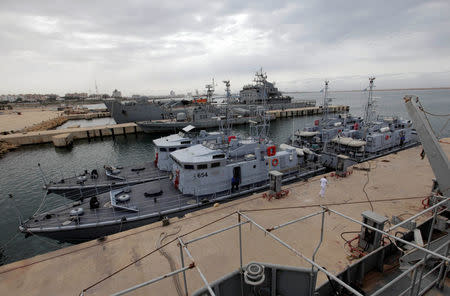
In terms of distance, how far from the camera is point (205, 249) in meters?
8.50

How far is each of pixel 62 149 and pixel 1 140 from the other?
1102 cm

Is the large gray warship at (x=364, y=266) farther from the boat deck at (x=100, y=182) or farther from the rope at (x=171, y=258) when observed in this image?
the boat deck at (x=100, y=182)

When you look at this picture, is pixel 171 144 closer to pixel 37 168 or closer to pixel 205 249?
→ pixel 205 249

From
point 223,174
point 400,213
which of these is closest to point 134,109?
point 223,174

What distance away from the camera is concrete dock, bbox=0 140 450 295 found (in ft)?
23.4

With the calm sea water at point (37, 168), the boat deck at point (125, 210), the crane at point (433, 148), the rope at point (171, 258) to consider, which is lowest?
the calm sea water at point (37, 168)

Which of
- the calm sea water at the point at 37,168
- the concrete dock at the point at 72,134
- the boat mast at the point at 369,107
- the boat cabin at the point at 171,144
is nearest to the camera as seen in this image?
the calm sea water at the point at 37,168

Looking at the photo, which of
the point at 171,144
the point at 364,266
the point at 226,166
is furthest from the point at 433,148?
the point at 171,144

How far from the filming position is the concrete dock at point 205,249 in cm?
714

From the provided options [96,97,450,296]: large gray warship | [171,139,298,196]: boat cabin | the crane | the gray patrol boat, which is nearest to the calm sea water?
the crane

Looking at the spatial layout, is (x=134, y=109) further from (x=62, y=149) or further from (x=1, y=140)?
(x=1, y=140)

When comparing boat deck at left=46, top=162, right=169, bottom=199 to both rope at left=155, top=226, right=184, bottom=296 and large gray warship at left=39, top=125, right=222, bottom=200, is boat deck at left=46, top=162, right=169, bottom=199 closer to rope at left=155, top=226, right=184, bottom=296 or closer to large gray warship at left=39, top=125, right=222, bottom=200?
large gray warship at left=39, top=125, right=222, bottom=200

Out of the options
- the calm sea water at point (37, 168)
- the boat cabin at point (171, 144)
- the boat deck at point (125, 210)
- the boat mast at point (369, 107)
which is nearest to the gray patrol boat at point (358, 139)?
the boat mast at point (369, 107)

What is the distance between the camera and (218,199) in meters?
13.5
